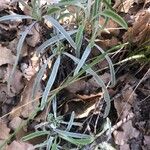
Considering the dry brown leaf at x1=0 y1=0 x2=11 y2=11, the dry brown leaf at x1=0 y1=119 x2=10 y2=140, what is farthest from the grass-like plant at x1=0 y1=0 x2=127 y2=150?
the dry brown leaf at x1=0 y1=0 x2=11 y2=11

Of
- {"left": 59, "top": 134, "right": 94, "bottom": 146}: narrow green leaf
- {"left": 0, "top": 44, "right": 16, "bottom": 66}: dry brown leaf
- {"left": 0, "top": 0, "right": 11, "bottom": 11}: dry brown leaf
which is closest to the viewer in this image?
{"left": 59, "top": 134, "right": 94, "bottom": 146}: narrow green leaf

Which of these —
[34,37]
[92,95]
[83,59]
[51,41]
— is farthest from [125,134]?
[34,37]

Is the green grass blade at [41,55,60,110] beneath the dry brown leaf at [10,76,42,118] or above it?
above

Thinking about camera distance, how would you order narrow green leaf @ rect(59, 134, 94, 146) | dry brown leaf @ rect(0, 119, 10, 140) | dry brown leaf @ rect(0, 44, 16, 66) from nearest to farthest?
narrow green leaf @ rect(59, 134, 94, 146), dry brown leaf @ rect(0, 119, 10, 140), dry brown leaf @ rect(0, 44, 16, 66)

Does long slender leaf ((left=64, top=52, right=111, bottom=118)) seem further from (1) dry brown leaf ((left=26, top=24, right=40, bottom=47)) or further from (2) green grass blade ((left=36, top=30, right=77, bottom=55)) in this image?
(1) dry brown leaf ((left=26, top=24, right=40, bottom=47))

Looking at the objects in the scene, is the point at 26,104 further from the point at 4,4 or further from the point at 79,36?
the point at 4,4

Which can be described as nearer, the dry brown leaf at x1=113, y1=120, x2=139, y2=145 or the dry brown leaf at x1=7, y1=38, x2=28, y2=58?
the dry brown leaf at x1=113, y1=120, x2=139, y2=145

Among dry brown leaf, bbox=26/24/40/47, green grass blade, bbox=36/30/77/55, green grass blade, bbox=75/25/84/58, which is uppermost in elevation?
green grass blade, bbox=75/25/84/58
